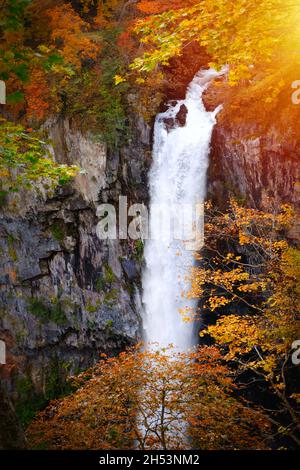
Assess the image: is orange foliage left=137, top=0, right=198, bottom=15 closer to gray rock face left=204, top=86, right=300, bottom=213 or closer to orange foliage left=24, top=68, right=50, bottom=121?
orange foliage left=24, top=68, right=50, bottom=121

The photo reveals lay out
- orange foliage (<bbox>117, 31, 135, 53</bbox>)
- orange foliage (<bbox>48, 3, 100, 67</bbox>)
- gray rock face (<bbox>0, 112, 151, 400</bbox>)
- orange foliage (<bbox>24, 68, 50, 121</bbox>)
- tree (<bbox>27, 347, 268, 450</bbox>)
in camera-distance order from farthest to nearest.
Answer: orange foliage (<bbox>117, 31, 135, 53</bbox>)
orange foliage (<bbox>48, 3, 100, 67</bbox>)
orange foliage (<bbox>24, 68, 50, 121</bbox>)
gray rock face (<bbox>0, 112, 151, 400</bbox>)
tree (<bbox>27, 347, 268, 450</bbox>)

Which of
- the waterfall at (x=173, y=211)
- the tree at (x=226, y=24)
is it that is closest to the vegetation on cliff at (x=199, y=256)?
the tree at (x=226, y=24)

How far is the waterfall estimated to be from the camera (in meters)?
13.0

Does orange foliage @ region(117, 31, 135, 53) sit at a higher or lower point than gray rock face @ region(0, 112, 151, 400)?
higher

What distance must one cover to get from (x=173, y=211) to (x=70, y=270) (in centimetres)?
453

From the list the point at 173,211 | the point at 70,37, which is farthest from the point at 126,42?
the point at 173,211

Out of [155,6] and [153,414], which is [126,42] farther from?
[153,414]

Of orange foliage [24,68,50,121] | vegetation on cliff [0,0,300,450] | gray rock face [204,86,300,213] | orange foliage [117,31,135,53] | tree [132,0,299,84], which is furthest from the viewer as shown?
orange foliage [117,31,135,53]

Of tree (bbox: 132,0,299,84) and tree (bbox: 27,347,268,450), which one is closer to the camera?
tree (bbox: 132,0,299,84)

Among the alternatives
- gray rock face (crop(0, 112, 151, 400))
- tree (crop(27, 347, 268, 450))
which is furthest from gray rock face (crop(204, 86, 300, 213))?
tree (crop(27, 347, 268, 450))

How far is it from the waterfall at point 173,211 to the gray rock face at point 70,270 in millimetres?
552

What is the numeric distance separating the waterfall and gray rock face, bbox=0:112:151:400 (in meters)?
0.55
